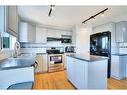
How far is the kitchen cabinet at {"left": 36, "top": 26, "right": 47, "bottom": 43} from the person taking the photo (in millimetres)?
4430

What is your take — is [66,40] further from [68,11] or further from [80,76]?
[80,76]

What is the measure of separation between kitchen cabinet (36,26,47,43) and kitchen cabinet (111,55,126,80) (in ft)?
9.38

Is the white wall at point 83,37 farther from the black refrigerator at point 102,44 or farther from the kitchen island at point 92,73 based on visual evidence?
the kitchen island at point 92,73

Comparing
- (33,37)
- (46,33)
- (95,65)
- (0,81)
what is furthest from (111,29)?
(0,81)

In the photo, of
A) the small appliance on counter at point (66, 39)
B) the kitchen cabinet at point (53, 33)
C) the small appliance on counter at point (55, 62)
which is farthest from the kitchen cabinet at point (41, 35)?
the small appliance on counter at point (66, 39)

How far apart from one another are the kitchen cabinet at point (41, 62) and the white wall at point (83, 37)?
1599mm

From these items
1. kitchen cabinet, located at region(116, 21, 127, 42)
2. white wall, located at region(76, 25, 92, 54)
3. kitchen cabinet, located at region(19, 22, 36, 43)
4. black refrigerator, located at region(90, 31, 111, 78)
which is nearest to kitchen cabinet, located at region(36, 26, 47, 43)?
kitchen cabinet, located at region(19, 22, 36, 43)

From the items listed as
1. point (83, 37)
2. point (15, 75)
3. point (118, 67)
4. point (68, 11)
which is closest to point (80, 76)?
point (15, 75)

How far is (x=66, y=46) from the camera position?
536 cm

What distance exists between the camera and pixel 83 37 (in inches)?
183

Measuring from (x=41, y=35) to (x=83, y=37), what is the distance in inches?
74.2
